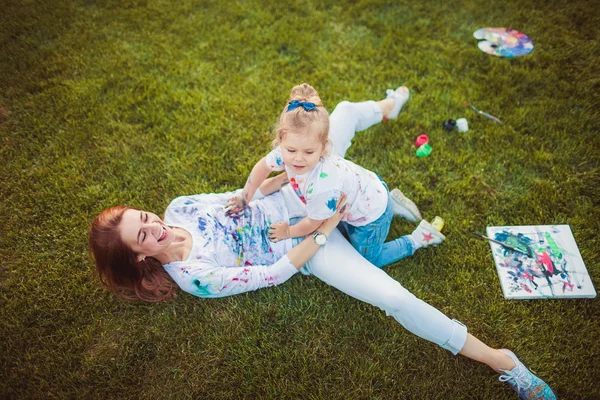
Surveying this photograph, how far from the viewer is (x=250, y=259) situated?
9.37 feet

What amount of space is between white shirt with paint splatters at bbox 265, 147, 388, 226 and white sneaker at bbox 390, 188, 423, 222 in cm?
42

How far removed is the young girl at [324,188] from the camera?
2240 mm

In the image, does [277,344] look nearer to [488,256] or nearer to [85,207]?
[488,256]

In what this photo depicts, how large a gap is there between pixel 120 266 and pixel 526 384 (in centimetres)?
276

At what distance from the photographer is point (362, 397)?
8.27ft

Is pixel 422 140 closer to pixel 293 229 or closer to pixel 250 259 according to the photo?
pixel 293 229

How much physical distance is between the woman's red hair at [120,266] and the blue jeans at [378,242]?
58.0 inches

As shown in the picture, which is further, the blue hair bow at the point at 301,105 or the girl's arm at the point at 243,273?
the girl's arm at the point at 243,273

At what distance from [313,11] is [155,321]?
4.45 meters

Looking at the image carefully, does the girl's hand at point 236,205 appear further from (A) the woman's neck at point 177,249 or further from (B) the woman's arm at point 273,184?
(A) the woman's neck at point 177,249

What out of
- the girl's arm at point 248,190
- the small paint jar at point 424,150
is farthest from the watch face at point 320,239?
the small paint jar at point 424,150

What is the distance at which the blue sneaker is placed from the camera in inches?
93.6

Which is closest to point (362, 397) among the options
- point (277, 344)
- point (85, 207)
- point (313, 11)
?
point (277, 344)

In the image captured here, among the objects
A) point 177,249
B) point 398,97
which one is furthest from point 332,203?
point 398,97
